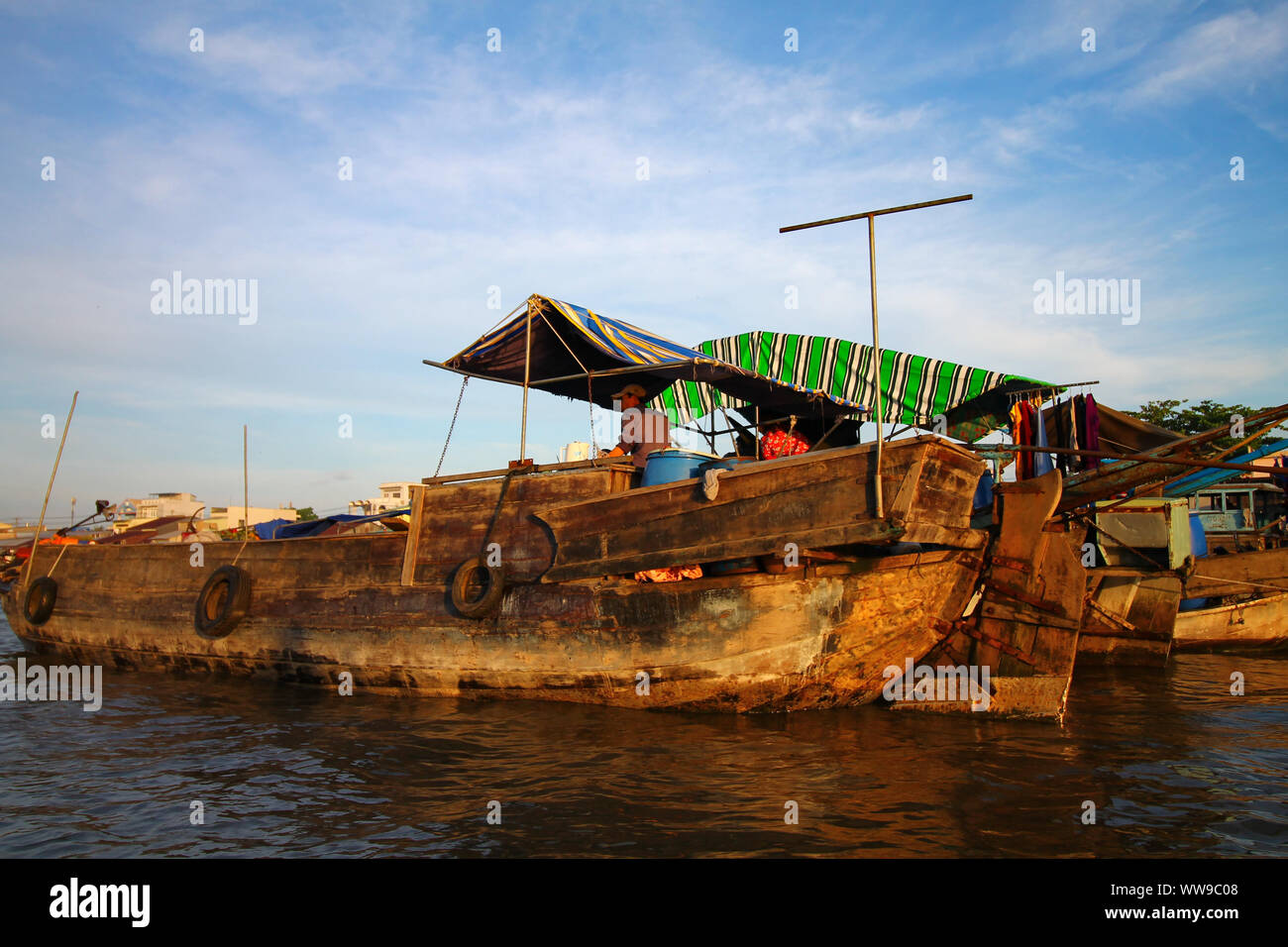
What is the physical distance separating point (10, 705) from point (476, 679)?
527 cm

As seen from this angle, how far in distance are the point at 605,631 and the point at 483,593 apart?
1.28m

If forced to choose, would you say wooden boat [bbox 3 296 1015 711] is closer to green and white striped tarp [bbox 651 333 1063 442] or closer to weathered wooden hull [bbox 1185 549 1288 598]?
green and white striped tarp [bbox 651 333 1063 442]

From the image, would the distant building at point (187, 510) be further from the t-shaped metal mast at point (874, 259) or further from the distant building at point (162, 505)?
the t-shaped metal mast at point (874, 259)

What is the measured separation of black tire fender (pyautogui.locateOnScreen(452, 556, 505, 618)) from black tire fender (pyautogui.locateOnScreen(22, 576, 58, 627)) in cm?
781

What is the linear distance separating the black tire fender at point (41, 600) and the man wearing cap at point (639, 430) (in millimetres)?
9114

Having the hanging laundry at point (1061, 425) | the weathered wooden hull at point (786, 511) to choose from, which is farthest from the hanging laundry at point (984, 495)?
the weathered wooden hull at point (786, 511)

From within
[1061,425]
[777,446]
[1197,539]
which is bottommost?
[1197,539]

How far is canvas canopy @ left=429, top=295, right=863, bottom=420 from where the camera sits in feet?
23.0

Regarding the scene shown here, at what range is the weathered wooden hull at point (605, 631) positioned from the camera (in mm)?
5797

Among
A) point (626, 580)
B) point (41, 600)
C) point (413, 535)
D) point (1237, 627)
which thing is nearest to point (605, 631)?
point (626, 580)

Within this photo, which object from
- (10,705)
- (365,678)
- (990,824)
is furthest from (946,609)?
(10,705)

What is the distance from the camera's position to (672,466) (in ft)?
20.4

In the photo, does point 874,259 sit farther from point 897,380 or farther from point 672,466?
point 897,380

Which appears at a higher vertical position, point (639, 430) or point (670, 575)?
point (639, 430)
